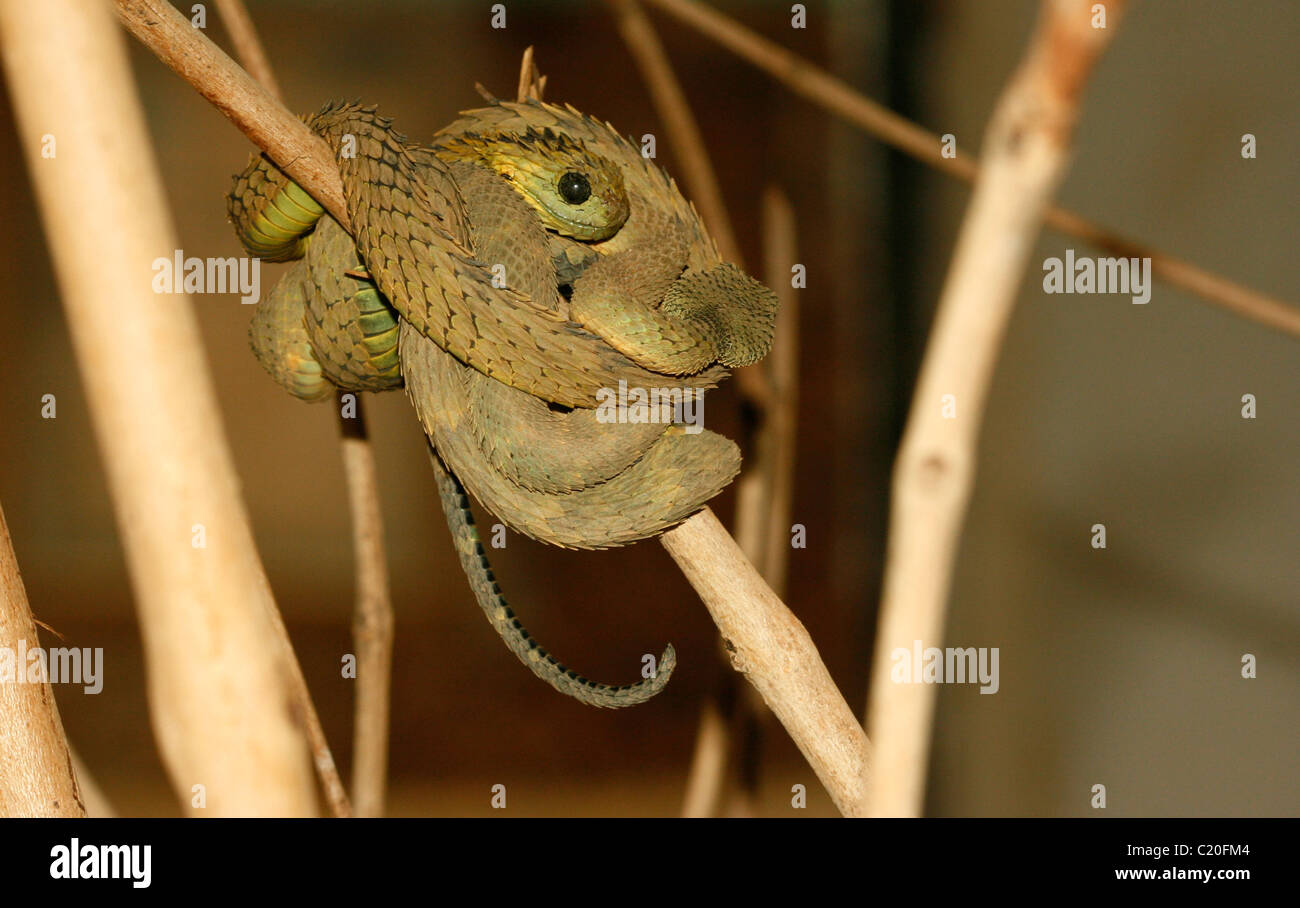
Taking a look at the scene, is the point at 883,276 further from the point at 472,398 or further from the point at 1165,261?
the point at 472,398

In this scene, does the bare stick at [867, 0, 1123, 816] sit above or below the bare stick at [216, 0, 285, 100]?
below

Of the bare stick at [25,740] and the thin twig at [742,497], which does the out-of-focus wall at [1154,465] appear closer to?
the thin twig at [742,497]

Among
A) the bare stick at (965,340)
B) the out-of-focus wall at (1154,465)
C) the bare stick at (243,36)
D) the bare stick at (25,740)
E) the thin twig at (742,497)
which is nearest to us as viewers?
the bare stick at (965,340)

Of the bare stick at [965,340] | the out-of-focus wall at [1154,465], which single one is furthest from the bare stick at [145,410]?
the out-of-focus wall at [1154,465]

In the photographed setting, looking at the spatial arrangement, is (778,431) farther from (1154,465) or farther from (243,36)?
(1154,465)

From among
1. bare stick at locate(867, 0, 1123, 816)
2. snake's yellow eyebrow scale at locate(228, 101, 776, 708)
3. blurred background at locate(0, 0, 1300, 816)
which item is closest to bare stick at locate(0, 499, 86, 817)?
snake's yellow eyebrow scale at locate(228, 101, 776, 708)

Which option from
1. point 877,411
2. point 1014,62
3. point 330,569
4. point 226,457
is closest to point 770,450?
point 226,457

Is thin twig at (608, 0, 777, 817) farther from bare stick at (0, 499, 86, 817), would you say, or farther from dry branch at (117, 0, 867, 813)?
bare stick at (0, 499, 86, 817)
